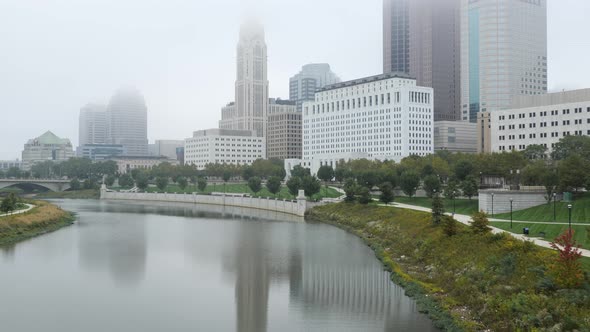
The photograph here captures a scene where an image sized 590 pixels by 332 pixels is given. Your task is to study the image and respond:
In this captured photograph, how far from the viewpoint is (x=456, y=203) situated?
237ft

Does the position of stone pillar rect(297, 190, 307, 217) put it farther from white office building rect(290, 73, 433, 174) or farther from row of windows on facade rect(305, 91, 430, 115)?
row of windows on facade rect(305, 91, 430, 115)

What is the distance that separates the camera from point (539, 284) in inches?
1094

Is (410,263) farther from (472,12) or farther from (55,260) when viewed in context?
(472,12)

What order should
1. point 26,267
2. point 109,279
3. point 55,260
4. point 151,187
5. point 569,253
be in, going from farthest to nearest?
point 151,187 → point 55,260 → point 26,267 → point 109,279 → point 569,253

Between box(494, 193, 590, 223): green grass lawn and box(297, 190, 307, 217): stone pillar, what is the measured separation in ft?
125

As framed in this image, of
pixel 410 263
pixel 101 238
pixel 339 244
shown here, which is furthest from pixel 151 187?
pixel 410 263

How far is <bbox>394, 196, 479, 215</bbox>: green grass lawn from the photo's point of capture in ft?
218

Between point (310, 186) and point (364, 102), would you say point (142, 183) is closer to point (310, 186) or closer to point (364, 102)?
point (310, 186)

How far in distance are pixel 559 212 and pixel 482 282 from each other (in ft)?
88.1

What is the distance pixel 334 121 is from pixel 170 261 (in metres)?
143

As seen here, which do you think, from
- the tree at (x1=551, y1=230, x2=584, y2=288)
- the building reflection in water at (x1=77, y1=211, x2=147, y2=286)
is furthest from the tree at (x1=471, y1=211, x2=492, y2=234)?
the building reflection in water at (x1=77, y1=211, x2=147, y2=286)

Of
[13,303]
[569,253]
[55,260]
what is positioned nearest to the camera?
[569,253]

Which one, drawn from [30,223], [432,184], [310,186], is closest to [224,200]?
[310,186]

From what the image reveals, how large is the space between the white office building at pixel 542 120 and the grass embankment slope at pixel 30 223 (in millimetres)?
81286
